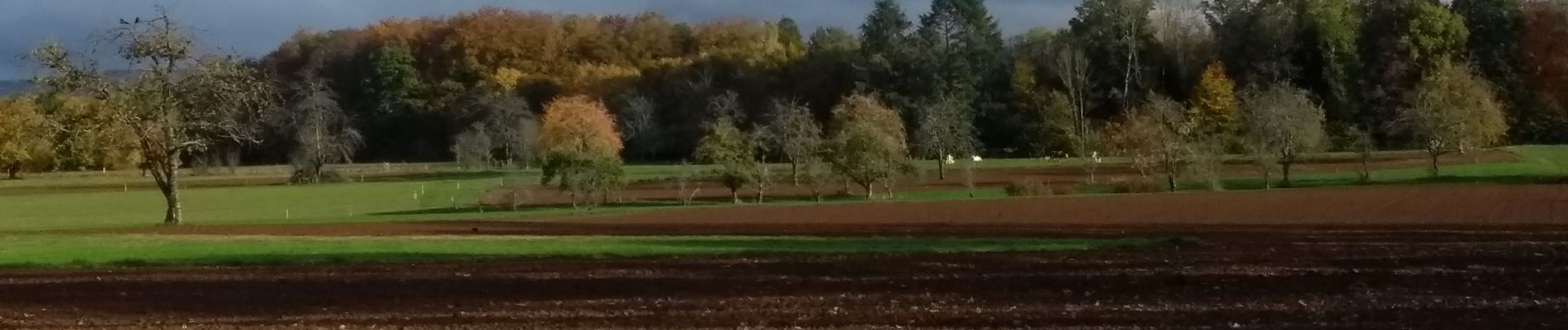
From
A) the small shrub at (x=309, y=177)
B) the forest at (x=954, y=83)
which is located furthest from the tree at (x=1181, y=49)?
the small shrub at (x=309, y=177)

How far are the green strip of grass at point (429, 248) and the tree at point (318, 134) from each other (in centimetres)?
6149

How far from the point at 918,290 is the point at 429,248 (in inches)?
630

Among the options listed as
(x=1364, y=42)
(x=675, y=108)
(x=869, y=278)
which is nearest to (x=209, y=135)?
(x=869, y=278)

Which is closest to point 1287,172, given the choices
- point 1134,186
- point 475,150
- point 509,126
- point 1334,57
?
point 1134,186

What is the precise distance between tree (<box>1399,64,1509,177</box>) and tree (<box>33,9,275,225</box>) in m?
51.6

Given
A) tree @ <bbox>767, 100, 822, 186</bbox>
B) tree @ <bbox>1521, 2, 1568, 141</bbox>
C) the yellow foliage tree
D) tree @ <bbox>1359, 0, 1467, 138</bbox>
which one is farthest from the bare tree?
tree @ <bbox>1521, 2, 1568, 141</bbox>

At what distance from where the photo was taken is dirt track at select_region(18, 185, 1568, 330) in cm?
1623

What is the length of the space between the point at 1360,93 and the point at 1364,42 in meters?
5.04

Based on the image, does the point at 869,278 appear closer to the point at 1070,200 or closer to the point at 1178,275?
the point at 1178,275

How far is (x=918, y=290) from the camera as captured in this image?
20.5 metres

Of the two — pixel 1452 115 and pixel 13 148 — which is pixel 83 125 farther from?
pixel 13 148

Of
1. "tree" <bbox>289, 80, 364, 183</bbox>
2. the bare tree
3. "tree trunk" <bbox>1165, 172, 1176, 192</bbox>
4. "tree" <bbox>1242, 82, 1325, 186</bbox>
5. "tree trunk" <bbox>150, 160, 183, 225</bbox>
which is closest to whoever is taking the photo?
"tree trunk" <bbox>150, 160, 183, 225</bbox>

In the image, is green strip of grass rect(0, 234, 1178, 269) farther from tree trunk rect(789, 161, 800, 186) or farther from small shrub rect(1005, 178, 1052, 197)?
tree trunk rect(789, 161, 800, 186)

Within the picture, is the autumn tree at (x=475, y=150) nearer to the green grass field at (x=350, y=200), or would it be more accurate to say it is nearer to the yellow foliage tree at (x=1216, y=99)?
the green grass field at (x=350, y=200)
